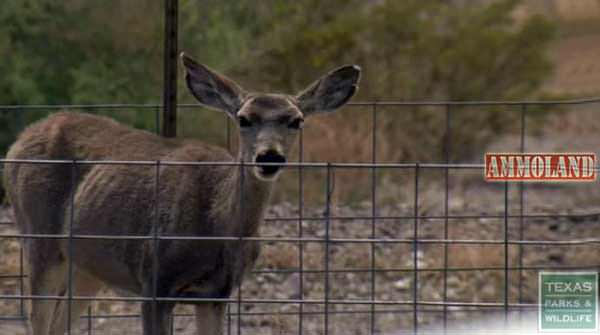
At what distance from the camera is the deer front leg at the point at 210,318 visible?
8.20 metres

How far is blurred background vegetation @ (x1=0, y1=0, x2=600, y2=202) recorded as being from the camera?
15.7 m

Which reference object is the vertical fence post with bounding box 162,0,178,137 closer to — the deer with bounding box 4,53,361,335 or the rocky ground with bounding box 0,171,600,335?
the deer with bounding box 4,53,361,335

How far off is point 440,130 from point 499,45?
8.86ft

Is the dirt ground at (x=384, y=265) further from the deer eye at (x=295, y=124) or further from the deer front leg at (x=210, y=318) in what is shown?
the deer eye at (x=295, y=124)

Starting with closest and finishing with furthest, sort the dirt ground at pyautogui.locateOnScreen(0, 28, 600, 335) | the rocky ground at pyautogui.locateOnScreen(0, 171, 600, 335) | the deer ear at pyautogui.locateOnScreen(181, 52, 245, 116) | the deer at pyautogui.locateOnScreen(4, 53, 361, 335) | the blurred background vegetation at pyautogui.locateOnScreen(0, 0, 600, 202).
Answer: the deer at pyautogui.locateOnScreen(4, 53, 361, 335), the deer ear at pyautogui.locateOnScreen(181, 52, 245, 116), the dirt ground at pyautogui.locateOnScreen(0, 28, 600, 335), the rocky ground at pyautogui.locateOnScreen(0, 171, 600, 335), the blurred background vegetation at pyautogui.locateOnScreen(0, 0, 600, 202)

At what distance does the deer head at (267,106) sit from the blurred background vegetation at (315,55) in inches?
270

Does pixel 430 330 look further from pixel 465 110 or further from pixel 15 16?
pixel 465 110

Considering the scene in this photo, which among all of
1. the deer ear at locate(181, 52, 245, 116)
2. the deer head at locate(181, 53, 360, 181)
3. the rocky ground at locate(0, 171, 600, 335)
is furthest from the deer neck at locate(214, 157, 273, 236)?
the rocky ground at locate(0, 171, 600, 335)

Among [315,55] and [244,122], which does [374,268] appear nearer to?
[244,122]

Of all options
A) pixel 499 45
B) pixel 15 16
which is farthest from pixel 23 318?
pixel 499 45

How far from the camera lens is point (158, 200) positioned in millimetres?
7840

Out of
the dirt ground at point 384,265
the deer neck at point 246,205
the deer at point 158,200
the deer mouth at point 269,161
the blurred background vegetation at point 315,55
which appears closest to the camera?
the deer mouth at point 269,161

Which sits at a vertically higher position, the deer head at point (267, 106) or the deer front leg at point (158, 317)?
the deer head at point (267, 106)

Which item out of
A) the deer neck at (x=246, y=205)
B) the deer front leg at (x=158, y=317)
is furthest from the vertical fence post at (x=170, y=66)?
the deer front leg at (x=158, y=317)
